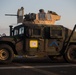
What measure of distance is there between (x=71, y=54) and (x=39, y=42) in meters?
1.78

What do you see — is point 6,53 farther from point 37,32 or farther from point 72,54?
point 72,54

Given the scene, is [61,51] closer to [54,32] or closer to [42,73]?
[54,32]

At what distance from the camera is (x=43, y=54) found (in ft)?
50.0

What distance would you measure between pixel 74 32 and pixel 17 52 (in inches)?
122

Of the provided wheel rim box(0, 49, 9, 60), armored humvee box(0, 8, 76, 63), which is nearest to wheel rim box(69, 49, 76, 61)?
armored humvee box(0, 8, 76, 63)

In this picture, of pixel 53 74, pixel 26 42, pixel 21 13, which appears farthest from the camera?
pixel 21 13

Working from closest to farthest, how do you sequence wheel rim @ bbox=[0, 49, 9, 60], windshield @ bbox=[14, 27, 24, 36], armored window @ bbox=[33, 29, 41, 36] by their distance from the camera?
wheel rim @ bbox=[0, 49, 9, 60], armored window @ bbox=[33, 29, 41, 36], windshield @ bbox=[14, 27, 24, 36]

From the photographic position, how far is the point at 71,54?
1570 cm

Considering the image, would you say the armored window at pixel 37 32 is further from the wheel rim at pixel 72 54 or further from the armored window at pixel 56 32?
the wheel rim at pixel 72 54

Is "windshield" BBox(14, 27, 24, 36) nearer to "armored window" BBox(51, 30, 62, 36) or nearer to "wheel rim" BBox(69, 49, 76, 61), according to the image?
"armored window" BBox(51, 30, 62, 36)

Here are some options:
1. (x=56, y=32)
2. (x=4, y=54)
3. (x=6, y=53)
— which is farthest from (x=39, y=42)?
(x=4, y=54)

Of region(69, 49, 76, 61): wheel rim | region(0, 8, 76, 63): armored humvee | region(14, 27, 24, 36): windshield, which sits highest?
region(14, 27, 24, 36): windshield

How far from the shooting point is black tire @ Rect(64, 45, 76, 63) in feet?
51.0

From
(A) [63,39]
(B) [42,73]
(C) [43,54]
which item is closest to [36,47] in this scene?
(C) [43,54]
